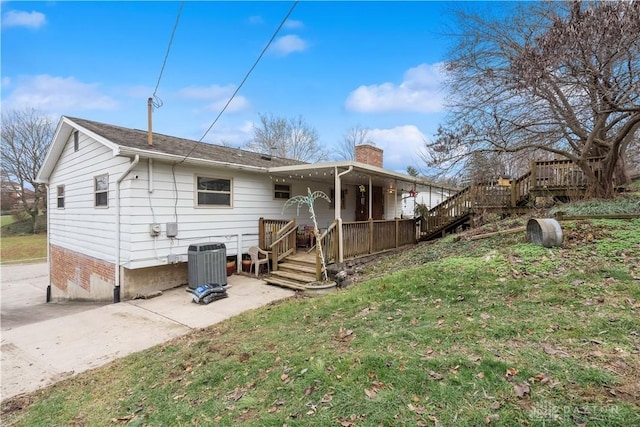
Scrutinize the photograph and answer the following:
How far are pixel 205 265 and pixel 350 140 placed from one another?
27436 millimetres

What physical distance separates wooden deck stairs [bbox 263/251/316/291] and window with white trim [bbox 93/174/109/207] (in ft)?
15.8

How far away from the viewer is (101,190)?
27.9 ft

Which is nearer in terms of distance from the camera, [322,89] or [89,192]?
[89,192]

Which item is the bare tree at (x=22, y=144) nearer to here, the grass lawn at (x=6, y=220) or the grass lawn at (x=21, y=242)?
the grass lawn at (x=21, y=242)

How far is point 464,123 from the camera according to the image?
9695 millimetres

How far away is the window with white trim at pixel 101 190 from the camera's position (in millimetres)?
8234

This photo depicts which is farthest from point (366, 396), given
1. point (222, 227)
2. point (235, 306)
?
point (222, 227)

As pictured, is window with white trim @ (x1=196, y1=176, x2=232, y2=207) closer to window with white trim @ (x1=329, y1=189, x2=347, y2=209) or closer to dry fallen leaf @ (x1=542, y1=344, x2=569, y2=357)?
window with white trim @ (x1=329, y1=189, x2=347, y2=209)

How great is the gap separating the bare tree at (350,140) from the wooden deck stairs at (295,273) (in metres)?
24.2

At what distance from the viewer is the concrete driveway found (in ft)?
14.2

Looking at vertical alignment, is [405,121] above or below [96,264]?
above

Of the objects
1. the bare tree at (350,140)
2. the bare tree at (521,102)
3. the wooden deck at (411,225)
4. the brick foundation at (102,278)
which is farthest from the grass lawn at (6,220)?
the bare tree at (521,102)

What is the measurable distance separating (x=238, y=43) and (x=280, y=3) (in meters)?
1.87

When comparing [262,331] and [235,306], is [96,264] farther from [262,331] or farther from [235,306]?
[262,331]
